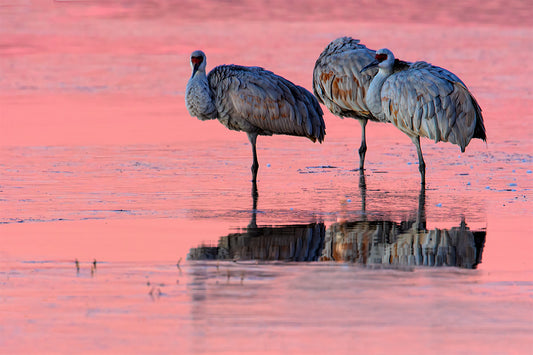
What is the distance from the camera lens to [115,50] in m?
31.2

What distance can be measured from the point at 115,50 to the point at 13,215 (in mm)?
19902

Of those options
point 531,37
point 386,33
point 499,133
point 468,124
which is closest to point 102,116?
point 499,133

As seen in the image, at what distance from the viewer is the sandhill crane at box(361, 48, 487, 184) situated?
14094 millimetres

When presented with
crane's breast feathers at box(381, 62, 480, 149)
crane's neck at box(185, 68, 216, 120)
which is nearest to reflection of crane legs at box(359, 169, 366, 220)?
crane's breast feathers at box(381, 62, 480, 149)

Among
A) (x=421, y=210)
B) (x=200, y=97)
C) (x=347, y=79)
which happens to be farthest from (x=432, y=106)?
(x=200, y=97)

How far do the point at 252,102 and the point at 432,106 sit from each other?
2653 mm

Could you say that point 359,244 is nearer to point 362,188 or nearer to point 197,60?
point 362,188

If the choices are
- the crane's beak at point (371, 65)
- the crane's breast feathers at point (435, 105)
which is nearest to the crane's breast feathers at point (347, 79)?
the crane's beak at point (371, 65)

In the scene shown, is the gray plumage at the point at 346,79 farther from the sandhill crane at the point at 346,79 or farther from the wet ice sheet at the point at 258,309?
the wet ice sheet at the point at 258,309

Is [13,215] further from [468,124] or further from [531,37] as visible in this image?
[531,37]

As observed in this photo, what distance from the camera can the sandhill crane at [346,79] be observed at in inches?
646

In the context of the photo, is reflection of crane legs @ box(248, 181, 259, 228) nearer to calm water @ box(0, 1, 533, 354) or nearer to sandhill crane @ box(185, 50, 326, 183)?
calm water @ box(0, 1, 533, 354)

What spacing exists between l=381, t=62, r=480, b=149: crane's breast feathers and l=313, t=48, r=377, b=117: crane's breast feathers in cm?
195

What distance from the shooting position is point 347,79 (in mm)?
16516
